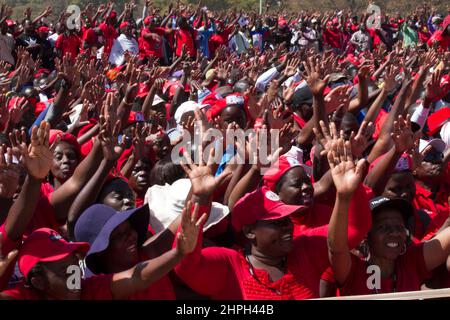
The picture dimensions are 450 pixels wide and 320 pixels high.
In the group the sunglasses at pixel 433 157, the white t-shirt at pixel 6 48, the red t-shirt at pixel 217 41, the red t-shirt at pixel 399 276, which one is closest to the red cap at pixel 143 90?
the sunglasses at pixel 433 157

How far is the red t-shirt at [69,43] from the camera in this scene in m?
13.0

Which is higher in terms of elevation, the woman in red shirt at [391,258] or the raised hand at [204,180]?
the raised hand at [204,180]

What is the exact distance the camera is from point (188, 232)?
2.82 meters

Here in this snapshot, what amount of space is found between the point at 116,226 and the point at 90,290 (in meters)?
0.29

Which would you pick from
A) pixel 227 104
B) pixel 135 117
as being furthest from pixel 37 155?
pixel 227 104

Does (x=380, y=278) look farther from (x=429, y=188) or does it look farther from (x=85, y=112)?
(x=85, y=112)

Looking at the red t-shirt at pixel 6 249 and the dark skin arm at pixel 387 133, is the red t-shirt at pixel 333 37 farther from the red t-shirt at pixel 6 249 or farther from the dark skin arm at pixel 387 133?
the red t-shirt at pixel 6 249

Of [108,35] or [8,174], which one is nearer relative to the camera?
[8,174]

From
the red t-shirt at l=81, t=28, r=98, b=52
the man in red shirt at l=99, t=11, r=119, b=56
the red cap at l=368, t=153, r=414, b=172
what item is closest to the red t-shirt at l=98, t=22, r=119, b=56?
the man in red shirt at l=99, t=11, r=119, b=56

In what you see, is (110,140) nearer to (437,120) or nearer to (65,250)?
(65,250)

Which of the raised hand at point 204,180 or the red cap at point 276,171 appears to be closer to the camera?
the raised hand at point 204,180

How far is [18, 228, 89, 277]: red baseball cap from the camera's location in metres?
2.85

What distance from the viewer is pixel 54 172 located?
14.6 ft
